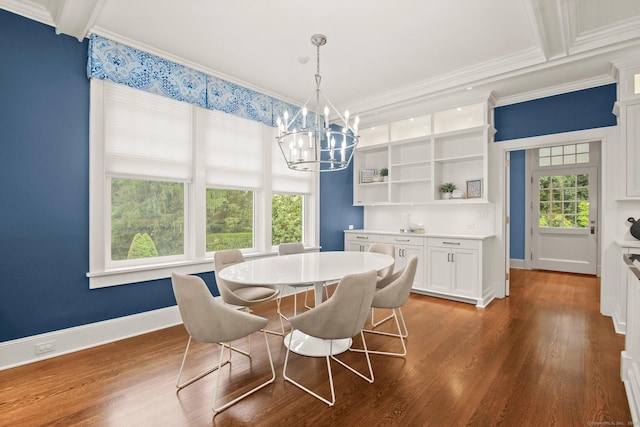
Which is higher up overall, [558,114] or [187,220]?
Answer: [558,114]

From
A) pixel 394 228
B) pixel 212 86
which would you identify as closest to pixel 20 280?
pixel 212 86

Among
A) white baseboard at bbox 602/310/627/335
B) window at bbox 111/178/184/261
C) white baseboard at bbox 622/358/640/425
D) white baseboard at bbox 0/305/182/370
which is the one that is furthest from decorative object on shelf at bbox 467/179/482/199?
white baseboard at bbox 0/305/182/370

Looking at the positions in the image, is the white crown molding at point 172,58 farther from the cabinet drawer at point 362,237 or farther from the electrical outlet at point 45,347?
the electrical outlet at point 45,347

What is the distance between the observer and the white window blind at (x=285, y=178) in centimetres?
455

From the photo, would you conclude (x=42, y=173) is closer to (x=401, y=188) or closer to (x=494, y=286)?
(x=401, y=188)

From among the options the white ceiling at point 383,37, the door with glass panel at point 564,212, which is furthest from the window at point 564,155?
the white ceiling at point 383,37

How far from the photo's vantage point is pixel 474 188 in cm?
455

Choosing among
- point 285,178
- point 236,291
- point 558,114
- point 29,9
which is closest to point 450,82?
point 558,114

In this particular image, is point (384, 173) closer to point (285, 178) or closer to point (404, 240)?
point (404, 240)

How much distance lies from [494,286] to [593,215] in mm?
3492

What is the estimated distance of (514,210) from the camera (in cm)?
702

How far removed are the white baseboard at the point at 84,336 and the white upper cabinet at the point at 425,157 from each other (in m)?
3.60

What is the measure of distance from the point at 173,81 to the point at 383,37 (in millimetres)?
2219

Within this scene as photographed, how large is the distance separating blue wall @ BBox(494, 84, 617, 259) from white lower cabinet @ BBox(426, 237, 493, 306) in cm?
166
